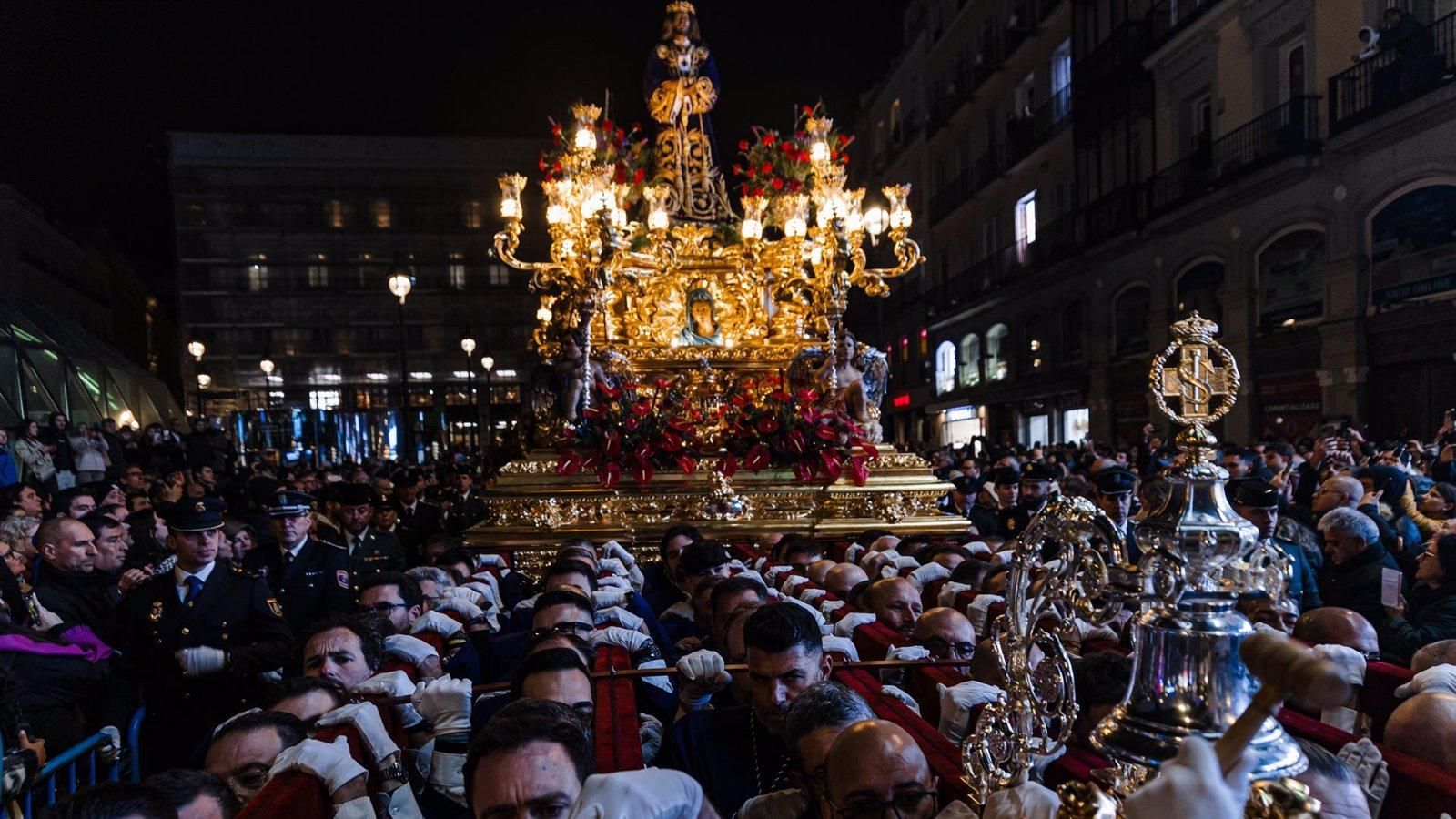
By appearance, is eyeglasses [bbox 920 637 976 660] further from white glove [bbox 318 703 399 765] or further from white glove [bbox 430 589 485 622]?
white glove [bbox 430 589 485 622]

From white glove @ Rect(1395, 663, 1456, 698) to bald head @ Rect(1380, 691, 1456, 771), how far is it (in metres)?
0.17

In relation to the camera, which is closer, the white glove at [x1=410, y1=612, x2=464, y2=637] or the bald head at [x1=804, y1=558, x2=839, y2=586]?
the white glove at [x1=410, y1=612, x2=464, y2=637]

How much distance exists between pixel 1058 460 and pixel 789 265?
6870mm

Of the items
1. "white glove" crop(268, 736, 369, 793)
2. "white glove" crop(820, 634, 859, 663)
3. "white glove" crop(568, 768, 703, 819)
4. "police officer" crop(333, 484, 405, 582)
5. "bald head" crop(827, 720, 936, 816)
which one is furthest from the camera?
"police officer" crop(333, 484, 405, 582)

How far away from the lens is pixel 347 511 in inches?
324

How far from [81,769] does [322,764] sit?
313 centimetres

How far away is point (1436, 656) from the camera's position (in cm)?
354

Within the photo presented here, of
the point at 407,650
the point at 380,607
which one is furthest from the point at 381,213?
the point at 407,650

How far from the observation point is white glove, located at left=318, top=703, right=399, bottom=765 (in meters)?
3.36

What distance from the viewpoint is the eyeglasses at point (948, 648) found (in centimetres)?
459

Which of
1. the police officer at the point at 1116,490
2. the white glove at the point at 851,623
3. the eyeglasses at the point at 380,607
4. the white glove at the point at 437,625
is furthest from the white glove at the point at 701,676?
the police officer at the point at 1116,490

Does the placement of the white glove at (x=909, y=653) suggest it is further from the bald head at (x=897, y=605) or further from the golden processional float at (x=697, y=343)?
the golden processional float at (x=697, y=343)

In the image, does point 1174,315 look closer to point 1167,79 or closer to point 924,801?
point 1167,79

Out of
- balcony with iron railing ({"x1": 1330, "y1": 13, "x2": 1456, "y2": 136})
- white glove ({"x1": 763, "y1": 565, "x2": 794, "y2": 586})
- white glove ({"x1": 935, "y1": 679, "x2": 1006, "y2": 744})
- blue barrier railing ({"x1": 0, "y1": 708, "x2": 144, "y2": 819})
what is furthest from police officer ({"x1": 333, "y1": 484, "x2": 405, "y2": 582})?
balcony with iron railing ({"x1": 1330, "y1": 13, "x2": 1456, "y2": 136})
